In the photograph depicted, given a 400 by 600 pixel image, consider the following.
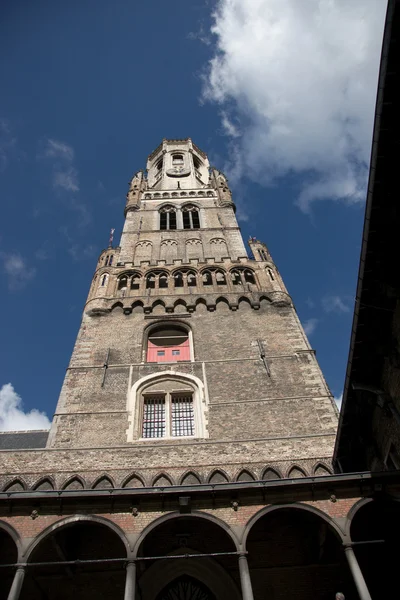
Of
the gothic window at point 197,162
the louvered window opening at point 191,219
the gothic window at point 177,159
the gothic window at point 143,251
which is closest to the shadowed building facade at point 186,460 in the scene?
the gothic window at point 143,251

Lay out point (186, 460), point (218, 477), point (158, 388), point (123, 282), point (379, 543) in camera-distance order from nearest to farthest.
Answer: point (379, 543) → point (218, 477) → point (186, 460) → point (158, 388) → point (123, 282)

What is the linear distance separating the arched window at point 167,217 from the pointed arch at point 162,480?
20020 mm

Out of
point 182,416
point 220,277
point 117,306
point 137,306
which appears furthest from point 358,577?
point 220,277

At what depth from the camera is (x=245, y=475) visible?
12.8 m

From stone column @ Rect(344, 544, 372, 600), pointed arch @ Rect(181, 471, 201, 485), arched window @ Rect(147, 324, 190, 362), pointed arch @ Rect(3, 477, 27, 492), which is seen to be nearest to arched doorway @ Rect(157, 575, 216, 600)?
pointed arch @ Rect(181, 471, 201, 485)

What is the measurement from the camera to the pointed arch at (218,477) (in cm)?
1266

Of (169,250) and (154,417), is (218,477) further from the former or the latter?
(169,250)

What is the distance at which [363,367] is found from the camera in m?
10.9

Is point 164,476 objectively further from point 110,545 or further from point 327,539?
point 327,539

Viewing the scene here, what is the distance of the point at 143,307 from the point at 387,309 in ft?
41.2

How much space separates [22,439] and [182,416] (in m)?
8.38

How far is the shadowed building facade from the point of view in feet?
33.8

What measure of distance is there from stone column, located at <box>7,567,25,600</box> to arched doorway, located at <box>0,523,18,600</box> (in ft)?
5.22

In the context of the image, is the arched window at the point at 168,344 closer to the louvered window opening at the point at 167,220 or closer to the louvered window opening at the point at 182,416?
the louvered window opening at the point at 182,416
